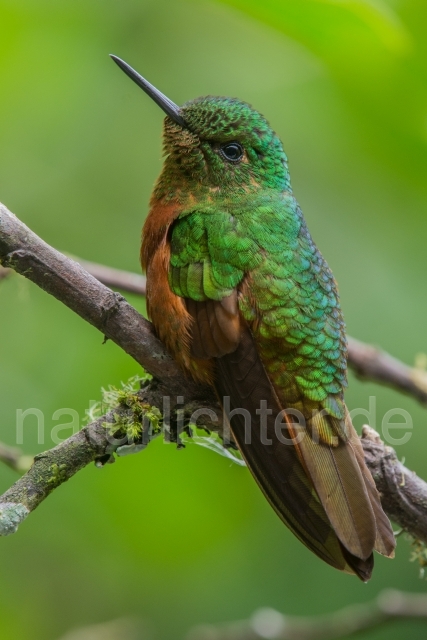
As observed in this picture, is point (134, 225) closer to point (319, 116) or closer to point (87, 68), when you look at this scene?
point (87, 68)

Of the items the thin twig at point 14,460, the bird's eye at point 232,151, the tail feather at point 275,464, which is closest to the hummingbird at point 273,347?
the tail feather at point 275,464

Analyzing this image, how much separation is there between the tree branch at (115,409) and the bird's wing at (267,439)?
5.5 inches

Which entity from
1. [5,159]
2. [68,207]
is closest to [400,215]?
[68,207]

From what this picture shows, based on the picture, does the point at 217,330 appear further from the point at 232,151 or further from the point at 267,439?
the point at 232,151

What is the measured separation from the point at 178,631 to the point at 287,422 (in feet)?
8.35

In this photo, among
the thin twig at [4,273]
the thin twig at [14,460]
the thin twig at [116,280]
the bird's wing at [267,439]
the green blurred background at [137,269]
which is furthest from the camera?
the green blurred background at [137,269]

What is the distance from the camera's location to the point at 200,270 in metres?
2.80

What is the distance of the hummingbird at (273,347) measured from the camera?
264cm

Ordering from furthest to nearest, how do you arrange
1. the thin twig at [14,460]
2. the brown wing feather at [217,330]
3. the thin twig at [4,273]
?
the thin twig at [4,273] → the thin twig at [14,460] → the brown wing feather at [217,330]

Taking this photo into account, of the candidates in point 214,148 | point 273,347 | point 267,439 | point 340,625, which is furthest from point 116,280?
point 340,625

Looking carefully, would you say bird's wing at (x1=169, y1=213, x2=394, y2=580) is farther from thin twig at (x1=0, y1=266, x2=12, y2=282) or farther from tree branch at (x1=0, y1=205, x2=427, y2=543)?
thin twig at (x1=0, y1=266, x2=12, y2=282)

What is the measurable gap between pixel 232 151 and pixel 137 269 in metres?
2.24

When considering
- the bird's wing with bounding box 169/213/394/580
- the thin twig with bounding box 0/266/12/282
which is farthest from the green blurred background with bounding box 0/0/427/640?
the bird's wing with bounding box 169/213/394/580

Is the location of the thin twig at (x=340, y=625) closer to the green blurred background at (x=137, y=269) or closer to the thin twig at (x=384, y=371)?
the green blurred background at (x=137, y=269)
